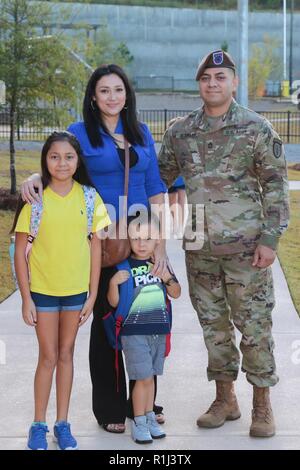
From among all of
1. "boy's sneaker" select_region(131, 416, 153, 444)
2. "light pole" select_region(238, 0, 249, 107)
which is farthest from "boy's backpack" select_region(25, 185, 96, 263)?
"light pole" select_region(238, 0, 249, 107)

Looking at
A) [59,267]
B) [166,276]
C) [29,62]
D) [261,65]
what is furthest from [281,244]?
[261,65]

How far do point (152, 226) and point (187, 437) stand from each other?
105cm

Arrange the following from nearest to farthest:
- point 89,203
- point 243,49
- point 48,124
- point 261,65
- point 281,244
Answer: point 89,203
point 281,244
point 48,124
point 243,49
point 261,65

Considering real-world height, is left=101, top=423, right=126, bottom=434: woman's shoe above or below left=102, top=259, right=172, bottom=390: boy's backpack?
below

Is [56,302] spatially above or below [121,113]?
below

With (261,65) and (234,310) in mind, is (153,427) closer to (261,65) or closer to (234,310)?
(234,310)

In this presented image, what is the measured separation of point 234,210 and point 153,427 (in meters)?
1.13

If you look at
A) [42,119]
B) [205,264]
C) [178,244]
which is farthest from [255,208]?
[42,119]

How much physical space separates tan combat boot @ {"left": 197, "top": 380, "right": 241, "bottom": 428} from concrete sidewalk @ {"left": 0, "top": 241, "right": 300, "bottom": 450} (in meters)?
Result: 0.04

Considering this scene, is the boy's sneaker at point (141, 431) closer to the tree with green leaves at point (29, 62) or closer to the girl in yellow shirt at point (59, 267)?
the girl in yellow shirt at point (59, 267)

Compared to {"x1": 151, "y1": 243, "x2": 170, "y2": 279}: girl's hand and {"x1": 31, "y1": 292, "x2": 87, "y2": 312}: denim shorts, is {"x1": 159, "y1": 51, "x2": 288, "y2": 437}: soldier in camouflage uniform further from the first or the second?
{"x1": 31, "y1": 292, "x2": 87, "y2": 312}: denim shorts

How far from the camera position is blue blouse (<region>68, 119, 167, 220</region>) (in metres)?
4.24

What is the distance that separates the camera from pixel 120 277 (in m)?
4.27

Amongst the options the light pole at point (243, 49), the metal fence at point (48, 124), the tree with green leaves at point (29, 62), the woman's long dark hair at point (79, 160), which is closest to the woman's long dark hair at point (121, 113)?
the woman's long dark hair at point (79, 160)
